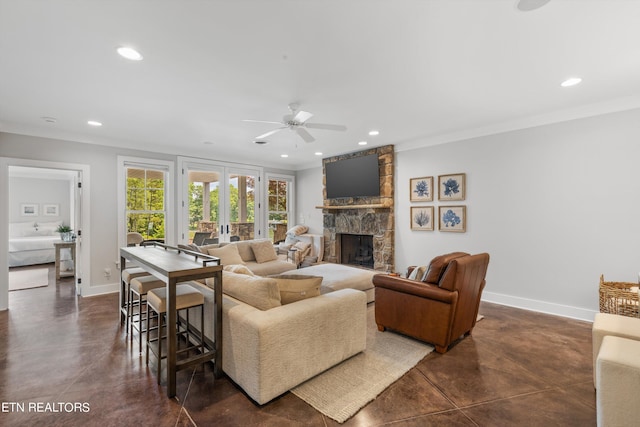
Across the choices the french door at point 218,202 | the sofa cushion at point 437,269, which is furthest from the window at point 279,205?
the sofa cushion at point 437,269

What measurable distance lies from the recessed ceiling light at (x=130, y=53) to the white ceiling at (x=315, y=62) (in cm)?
7

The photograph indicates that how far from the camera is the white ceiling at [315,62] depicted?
1804mm

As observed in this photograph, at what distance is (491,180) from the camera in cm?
423

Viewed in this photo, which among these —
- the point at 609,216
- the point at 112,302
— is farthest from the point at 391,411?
the point at 112,302

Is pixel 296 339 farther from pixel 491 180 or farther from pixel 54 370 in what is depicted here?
pixel 491 180

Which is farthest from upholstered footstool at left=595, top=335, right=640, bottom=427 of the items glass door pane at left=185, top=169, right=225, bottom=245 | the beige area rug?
the beige area rug

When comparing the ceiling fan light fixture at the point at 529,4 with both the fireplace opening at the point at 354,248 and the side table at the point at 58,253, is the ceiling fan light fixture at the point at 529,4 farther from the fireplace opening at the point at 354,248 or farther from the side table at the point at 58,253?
the side table at the point at 58,253

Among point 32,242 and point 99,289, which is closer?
point 99,289

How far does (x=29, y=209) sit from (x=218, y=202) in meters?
5.92

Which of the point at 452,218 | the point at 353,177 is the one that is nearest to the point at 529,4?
the point at 452,218

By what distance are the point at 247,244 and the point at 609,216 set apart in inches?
196

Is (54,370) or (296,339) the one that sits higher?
(296,339)

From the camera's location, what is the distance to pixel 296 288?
92.2 inches

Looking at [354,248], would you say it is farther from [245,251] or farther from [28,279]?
[28,279]
